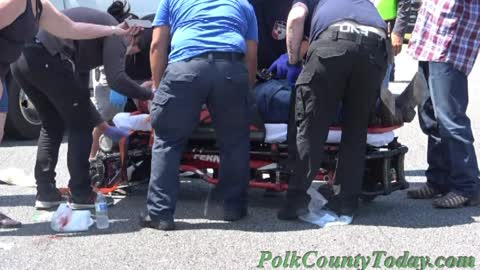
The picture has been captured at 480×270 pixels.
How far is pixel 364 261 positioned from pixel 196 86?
147 centimetres

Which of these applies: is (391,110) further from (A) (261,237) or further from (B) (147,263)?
(B) (147,263)

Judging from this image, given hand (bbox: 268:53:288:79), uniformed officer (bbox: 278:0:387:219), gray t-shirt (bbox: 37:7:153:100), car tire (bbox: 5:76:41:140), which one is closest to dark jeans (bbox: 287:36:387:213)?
uniformed officer (bbox: 278:0:387:219)

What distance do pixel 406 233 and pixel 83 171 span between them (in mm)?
2234

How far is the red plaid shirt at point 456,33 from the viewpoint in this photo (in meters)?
5.34

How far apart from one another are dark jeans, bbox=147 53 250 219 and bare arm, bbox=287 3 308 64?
1.15 feet

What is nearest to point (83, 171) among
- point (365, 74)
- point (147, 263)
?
point (147, 263)

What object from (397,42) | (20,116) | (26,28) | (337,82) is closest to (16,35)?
(26,28)

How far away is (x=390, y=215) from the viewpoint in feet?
17.6

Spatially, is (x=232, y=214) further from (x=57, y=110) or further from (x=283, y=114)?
(x=57, y=110)

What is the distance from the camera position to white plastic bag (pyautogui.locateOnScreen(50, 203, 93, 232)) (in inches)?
199

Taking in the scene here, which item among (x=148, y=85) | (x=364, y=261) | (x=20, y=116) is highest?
(x=148, y=85)

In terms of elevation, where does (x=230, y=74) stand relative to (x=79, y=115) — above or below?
above

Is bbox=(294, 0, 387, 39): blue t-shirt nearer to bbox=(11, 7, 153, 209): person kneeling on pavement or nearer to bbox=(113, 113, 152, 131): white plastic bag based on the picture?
bbox=(11, 7, 153, 209): person kneeling on pavement

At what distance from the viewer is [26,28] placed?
4.71 metres
